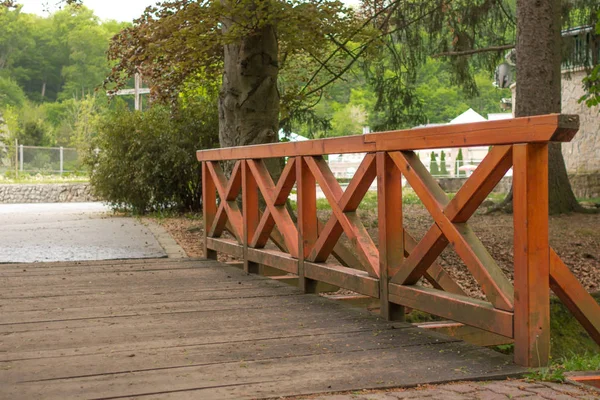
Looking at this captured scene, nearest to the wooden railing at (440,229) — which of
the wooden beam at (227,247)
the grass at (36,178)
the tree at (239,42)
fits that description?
the wooden beam at (227,247)

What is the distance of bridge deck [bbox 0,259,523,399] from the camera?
3.29 metres

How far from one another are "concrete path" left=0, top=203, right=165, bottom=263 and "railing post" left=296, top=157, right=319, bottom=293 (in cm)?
312

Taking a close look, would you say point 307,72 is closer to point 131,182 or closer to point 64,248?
point 131,182

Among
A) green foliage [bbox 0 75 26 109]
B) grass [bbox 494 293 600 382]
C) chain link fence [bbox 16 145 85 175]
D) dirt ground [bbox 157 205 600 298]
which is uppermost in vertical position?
green foliage [bbox 0 75 26 109]

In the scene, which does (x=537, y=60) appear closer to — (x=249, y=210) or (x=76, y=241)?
(x=76, y=241)

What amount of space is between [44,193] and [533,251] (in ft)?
86.6

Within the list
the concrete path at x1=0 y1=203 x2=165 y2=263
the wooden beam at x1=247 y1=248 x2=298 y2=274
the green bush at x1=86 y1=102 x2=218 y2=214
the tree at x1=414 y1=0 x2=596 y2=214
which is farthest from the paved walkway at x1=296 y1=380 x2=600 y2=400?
the green bush at x1=86 y1=102 x2=218 y2=214

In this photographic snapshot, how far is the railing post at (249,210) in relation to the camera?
6.70 meters

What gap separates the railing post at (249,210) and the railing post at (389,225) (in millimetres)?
2336

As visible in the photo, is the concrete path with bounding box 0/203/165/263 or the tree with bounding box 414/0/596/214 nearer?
the concrete path with bounding box 0/203/165/263

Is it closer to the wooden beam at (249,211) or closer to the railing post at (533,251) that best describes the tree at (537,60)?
the wooden beam at (249,211)

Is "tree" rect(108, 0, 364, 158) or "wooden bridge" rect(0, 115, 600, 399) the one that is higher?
"tree" rect(108, 0, 364, 158)

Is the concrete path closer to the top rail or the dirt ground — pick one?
the dirt ground

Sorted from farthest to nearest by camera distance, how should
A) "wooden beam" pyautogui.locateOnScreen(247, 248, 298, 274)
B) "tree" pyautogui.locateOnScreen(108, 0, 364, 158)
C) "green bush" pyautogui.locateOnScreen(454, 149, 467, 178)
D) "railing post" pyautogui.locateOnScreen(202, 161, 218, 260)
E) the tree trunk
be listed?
"green bush" pyautogui.locateOnScreen(454, 149, 467, 178), the tree trunk, "tree" pyautogui.locateOnScreen(108, 0, 364, 158), "railing post" pyautogui.locateOnScreen(202, 161, 218, 260), "wooden beam" pyautogui.locateOnScreen(247, 248, 298, 274)
